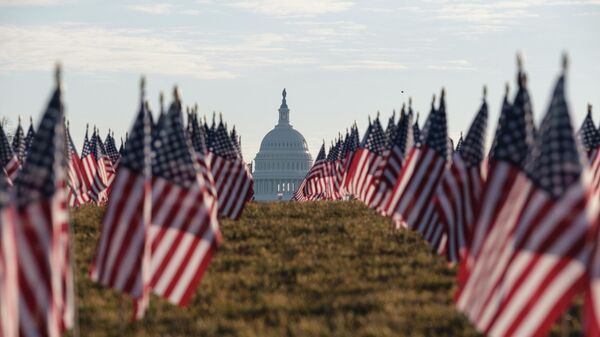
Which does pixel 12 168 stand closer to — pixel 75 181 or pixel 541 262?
pixel 75 181

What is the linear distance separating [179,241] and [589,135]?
76.2ft

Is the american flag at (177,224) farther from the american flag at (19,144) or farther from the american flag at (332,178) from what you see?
the american flag at (332,178)

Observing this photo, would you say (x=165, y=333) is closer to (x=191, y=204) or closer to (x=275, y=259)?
(x=191, y=204)

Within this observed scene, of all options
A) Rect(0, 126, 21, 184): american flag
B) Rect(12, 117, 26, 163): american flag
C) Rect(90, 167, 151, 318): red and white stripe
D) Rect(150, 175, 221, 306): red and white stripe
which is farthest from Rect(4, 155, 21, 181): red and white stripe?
Rect(90, 167, 151, 318): red and white stripe

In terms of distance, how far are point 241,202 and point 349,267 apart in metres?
10.8

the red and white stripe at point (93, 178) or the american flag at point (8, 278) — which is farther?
the red and white stripe at point (93, 178)

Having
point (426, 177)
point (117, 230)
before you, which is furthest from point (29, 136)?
point (117, 230)

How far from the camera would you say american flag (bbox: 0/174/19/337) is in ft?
42.5

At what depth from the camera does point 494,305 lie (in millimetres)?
14641

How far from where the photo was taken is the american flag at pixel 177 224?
57.4 feet

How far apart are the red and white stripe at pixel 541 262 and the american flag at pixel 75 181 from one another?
84.3 ft

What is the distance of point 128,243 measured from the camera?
1645cm

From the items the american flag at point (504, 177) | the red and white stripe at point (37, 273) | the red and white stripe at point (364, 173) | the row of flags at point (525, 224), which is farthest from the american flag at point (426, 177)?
the red and white stripe at point (37, 273)

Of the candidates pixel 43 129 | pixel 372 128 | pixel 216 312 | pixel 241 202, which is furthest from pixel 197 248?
pixel 372 128
